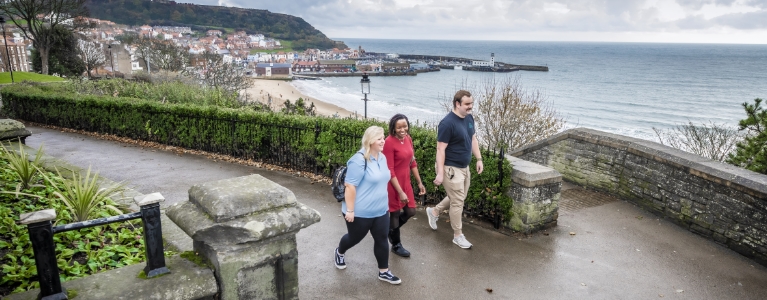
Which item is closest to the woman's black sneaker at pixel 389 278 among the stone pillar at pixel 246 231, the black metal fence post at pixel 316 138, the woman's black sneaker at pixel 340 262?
the woman's black sneaker at pixel 340 262

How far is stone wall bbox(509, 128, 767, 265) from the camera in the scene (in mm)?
5625

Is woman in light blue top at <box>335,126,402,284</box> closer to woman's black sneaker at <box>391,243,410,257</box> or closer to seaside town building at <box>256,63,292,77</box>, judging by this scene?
woman's black sneaker at <box>391,243,410,257</box>

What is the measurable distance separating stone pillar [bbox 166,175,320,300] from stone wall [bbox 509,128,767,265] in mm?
5569

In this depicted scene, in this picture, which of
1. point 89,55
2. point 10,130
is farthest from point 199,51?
point 10,130

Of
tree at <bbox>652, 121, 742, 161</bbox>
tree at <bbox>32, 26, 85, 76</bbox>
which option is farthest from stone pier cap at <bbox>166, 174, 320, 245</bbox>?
tree at <bbox>32, 26, 85, 76</bbox>

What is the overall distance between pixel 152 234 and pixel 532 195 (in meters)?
4.70

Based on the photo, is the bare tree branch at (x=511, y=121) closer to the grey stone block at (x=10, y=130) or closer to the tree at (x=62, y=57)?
the grey stone block at (x=10, y=130)

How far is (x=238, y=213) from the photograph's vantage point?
9.11 ft

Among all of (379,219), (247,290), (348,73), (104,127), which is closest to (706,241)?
(379,219)

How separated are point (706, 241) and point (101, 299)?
690cm

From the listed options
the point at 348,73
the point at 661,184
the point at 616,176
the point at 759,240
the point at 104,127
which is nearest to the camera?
the point at 759,240

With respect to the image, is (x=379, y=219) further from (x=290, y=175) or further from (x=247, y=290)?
(x=290, y=175)

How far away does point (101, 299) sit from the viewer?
243cm

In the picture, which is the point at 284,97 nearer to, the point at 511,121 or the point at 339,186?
the point at 511,121
